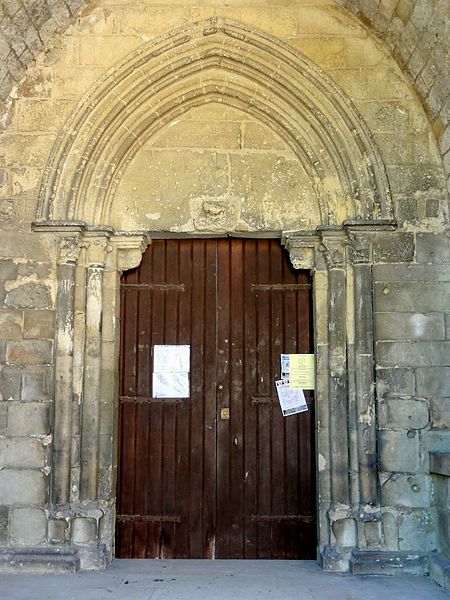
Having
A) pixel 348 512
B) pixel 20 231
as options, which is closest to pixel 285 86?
pixel 20 231

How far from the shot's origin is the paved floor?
4.07 m

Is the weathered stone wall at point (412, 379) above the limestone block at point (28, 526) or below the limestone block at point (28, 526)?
above

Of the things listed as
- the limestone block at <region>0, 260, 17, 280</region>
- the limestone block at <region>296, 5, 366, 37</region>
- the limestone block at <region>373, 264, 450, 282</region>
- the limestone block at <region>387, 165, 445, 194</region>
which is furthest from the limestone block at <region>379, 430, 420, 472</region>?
the limestone block at <region>296, 5, 366, 37</region>

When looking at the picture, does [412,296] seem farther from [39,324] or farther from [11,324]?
[11,324]

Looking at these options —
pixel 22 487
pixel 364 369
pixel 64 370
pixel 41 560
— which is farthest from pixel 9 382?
pixel 364 369

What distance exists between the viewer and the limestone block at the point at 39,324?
4863 mm

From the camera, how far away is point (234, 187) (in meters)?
5.14

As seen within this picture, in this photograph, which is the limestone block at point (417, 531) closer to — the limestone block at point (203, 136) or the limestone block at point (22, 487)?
the limestone block at point (22, 487)

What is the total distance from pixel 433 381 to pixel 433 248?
960 mm

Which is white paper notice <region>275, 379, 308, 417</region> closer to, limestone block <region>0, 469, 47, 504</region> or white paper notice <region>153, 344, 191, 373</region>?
white paper notice <region>153, 344, 191, 373</region>

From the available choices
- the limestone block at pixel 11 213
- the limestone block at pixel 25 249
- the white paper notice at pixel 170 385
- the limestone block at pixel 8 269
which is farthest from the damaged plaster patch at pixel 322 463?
the limestone block at pixel 11 213

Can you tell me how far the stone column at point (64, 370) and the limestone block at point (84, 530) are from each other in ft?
0.56

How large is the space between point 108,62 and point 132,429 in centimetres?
280

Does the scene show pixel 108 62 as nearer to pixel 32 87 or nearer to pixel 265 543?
pixel 32 87
